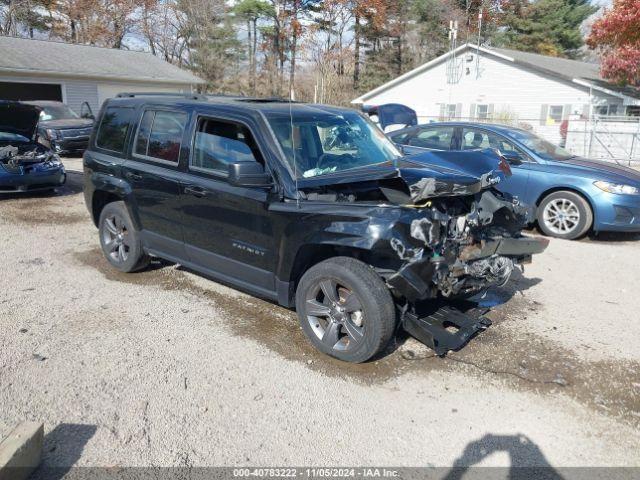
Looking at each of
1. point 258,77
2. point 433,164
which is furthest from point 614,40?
point 258,77

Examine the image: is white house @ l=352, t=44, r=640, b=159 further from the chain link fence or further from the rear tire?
the rear tire

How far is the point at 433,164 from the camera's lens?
5.05 m

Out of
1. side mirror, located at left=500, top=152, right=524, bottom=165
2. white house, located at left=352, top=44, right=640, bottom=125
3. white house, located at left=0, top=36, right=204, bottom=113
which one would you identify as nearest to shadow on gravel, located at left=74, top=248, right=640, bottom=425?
side mirror, located at left=500, top=152, right=524, bottom=165

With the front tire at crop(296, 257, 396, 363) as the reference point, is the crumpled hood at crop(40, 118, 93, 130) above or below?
above

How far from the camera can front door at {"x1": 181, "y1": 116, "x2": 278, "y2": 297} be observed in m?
4.37

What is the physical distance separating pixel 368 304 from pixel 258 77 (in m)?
43.5

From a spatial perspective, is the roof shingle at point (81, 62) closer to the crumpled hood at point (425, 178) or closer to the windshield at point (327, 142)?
the windshield at point (327, 142)

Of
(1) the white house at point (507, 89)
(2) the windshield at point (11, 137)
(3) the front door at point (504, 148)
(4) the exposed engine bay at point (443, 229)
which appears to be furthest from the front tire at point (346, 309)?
(1) the white house at point (507, 89)

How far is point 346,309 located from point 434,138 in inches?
235

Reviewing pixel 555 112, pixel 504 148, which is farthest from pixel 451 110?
pixel 504 148

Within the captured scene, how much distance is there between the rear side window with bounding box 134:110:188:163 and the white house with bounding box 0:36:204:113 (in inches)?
830

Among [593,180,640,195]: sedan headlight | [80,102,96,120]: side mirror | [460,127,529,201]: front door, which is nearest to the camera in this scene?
[593,180,640,195]: sedan headlight

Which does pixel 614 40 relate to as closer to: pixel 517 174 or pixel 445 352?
pixel 517 174

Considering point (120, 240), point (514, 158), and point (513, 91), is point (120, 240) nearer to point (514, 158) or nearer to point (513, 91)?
point (514, 158)
